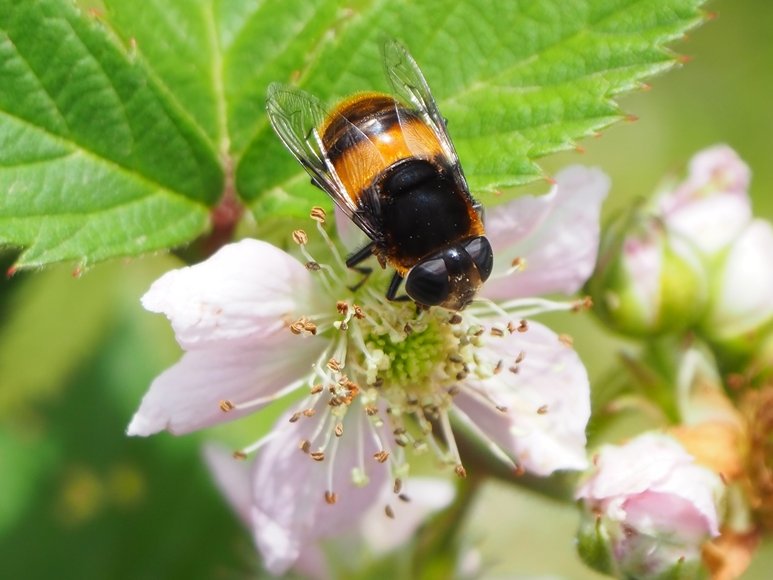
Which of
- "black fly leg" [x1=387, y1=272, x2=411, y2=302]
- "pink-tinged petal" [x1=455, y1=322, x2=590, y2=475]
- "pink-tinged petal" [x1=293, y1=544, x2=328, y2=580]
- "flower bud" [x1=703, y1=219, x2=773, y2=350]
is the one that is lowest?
"pink-tinged petal" [x1=293, y1=544, x2=328, y2=580]

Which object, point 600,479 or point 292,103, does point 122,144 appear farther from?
point 600,479

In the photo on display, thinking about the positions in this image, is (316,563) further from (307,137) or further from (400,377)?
(307,137)

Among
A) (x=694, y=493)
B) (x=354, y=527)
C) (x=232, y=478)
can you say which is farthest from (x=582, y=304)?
(x=232, y=478)

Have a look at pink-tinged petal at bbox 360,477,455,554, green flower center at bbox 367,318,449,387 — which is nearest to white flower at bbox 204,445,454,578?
pink-tinged petal at bbox 360,477,455,554

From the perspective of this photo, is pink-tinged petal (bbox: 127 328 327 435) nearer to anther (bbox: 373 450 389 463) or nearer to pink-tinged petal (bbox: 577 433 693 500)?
anther (bbox: 373 450 389 463)

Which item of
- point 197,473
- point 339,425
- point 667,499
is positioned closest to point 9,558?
point 197,473
